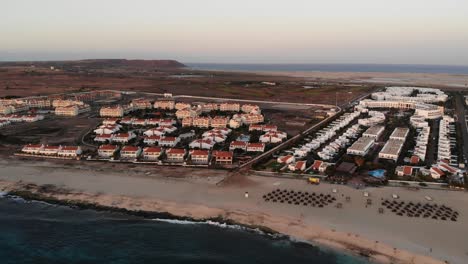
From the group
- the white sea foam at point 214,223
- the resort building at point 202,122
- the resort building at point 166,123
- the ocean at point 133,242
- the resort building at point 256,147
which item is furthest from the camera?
the resort building at point 202,122

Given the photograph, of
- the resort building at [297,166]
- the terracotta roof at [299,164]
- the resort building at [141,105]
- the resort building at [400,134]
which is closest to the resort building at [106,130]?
the resort building at [141,105]

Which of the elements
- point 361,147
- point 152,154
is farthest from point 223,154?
point 361,147

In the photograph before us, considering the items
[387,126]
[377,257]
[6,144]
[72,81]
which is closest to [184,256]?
[377,257]

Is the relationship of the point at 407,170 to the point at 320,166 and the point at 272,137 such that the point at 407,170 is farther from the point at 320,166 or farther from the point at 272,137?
the point at 272,137

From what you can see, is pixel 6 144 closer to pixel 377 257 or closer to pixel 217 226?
pixel 217 226

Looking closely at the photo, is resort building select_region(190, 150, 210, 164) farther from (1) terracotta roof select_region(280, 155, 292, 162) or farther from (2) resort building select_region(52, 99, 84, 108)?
(2) resort building select_region(52, 99, 84, 108)

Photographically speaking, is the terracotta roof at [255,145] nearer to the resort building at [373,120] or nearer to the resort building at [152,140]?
the resort building at [152,140]
